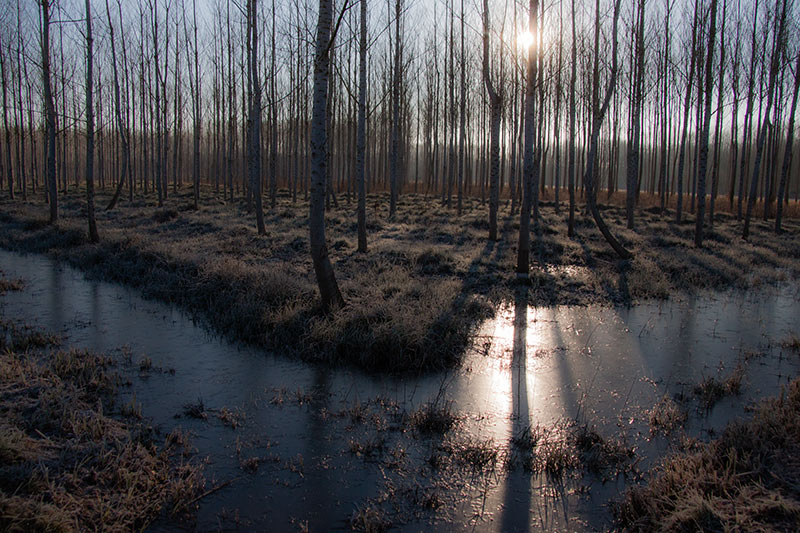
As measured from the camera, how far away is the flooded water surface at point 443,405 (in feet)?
11.0

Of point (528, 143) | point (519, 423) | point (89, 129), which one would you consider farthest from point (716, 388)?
point (89, 129)

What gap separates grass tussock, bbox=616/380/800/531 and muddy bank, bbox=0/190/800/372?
2.89 metres

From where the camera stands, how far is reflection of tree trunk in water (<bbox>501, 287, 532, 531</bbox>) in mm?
3245

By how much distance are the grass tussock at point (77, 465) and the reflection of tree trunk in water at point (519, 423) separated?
2051 millimetres

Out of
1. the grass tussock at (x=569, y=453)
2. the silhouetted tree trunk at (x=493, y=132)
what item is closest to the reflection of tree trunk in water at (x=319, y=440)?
the grass tussock at (x=569, y=453)

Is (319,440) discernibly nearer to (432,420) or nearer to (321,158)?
(432,420)

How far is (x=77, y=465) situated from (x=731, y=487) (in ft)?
13.5

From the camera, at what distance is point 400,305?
281 inches

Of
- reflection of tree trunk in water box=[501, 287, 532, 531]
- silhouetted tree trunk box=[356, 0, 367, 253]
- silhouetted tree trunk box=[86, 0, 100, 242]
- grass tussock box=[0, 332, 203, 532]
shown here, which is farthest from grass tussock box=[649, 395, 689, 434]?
silhouetted tree trunk box=[86, 0, 100, 242]

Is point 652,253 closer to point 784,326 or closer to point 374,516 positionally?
point 784,326

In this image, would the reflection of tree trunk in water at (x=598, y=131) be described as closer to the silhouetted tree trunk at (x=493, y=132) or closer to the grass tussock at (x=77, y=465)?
the silhouetted tree trunk at (x=493, y=132)

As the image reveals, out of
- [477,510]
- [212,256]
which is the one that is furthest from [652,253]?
[477,510]

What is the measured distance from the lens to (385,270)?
9.96 meters

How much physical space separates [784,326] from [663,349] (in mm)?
2638
